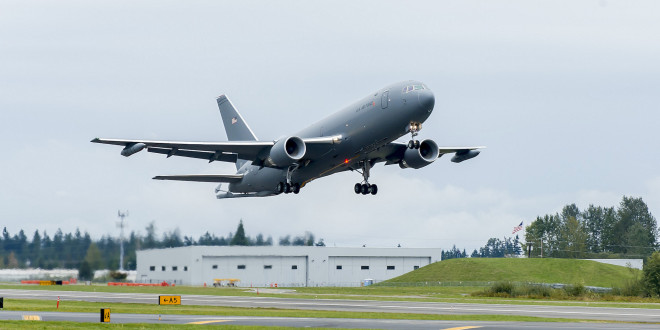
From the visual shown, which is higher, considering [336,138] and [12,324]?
[336,138]

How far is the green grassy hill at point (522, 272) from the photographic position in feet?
366

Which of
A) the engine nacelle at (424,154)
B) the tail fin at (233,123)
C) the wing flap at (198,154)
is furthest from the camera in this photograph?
the tail fin at (233,123)

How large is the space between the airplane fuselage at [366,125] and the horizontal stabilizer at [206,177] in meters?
6.14

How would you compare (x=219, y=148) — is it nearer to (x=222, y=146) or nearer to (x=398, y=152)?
(x=222, y=146)

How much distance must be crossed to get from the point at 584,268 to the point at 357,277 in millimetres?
31771

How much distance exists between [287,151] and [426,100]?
9.92 metres

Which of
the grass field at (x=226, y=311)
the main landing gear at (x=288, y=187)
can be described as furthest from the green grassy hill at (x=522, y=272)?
the grass field at (x=226, y=311)

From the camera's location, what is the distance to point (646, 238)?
546 feet

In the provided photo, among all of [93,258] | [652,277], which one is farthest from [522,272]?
[93,258]

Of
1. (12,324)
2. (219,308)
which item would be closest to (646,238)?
(219,308)

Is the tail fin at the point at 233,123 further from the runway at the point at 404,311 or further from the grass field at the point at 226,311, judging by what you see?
the grass field at the point at 226,311

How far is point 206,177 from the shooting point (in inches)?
2534

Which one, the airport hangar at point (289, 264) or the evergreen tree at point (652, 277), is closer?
the evergreen tree at point (652, 277)

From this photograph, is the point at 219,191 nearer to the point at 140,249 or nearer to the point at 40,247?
the point at 140,249
